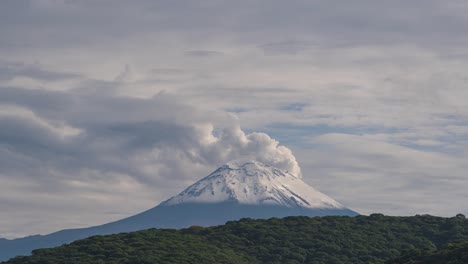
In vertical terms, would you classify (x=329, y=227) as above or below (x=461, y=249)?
above

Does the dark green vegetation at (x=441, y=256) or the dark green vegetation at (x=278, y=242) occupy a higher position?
the dark green vegetation at (x=278, y=242)

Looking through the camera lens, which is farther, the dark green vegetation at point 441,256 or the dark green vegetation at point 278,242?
the dark green vegetation at point 278,242

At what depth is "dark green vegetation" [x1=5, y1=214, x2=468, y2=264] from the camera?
10612cm

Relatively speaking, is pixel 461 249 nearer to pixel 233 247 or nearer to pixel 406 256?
pixel 406 256

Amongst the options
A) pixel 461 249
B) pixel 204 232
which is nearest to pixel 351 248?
pixel 204 232

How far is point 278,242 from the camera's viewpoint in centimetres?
11531

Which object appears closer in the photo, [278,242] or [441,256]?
[441,256]

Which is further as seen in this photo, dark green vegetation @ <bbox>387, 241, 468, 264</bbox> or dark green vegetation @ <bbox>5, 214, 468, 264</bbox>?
dark green vegetation @ <bbox>5, 214, 468, 264</bbox>

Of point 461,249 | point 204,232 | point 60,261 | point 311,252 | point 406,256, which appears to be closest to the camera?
point 461,249

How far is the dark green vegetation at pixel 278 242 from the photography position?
10612 centimetres

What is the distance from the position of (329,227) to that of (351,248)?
9667 mm

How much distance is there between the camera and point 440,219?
413 ft

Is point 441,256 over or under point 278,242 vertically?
under

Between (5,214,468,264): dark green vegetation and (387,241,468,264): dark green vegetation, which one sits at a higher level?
(5,214,468,264): dark green vegetation
